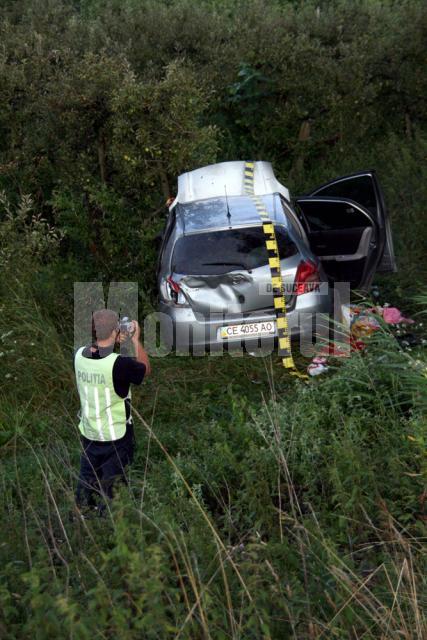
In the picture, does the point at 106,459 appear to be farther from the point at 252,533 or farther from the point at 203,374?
the point at 203,374

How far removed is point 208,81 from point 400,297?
5.87m

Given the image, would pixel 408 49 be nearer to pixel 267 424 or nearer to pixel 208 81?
pixel 208 81

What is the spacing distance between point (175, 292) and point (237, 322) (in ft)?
2.24

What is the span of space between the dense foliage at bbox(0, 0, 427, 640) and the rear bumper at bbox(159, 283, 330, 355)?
33 centimetres

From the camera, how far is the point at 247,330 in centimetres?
750

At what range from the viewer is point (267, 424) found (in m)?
5.80

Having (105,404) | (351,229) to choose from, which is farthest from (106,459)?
(351,229)

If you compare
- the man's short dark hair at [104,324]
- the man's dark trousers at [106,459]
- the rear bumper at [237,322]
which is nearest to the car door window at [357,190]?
the rear bumper at [237,322]

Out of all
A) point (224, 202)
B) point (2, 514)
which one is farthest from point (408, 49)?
point (2, 514)

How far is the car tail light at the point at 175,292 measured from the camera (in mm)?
7668

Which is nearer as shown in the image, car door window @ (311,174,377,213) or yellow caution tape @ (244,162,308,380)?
yellow caution tape @ (244,162,308,380)

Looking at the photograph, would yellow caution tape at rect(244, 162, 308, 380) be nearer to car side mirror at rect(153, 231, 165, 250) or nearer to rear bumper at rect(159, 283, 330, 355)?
rear bumper at rect(159, 283, 330, 355)

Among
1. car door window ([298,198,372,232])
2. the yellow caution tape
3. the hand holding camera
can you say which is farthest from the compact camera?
car door window ([298,198,372,232])

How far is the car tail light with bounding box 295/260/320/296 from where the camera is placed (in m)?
7.62
